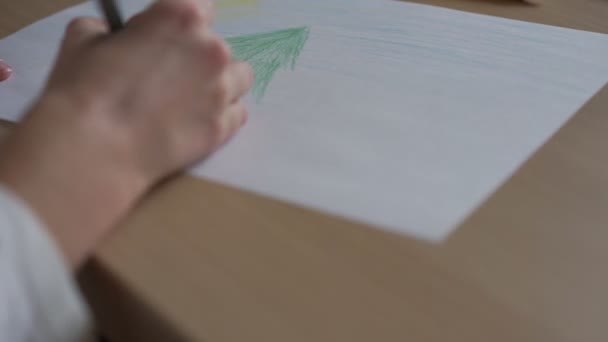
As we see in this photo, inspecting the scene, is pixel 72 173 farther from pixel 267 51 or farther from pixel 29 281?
pixel 267 51

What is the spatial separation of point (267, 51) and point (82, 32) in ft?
0.47

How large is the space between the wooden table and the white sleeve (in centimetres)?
2

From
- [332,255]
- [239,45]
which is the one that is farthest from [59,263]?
[239,45]

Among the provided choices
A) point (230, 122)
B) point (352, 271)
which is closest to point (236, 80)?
point (230, 122)

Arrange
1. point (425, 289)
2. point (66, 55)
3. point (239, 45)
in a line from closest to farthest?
point (425, 289) < point (66, 55) < point (239, 45)

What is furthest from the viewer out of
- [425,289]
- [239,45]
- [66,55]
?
[239,45]

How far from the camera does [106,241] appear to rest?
0.35 metres

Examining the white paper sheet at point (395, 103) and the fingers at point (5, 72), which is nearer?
the white paper sheet at point (395, 103)

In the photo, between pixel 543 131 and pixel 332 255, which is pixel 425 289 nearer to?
pixel 332 255

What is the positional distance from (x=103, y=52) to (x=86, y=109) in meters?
0.05

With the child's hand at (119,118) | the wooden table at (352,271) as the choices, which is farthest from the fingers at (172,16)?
the wooden table at (352,271)

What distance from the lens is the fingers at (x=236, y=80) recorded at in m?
0.43

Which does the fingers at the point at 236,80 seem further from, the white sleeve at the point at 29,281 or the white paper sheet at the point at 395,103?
the white sleeve at the point at 29,281

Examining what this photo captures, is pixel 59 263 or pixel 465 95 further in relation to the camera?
pixel 465 95
